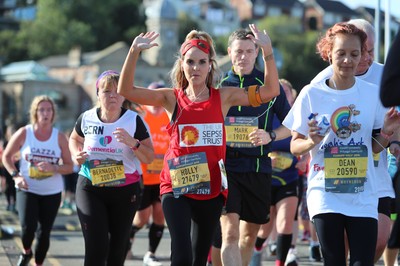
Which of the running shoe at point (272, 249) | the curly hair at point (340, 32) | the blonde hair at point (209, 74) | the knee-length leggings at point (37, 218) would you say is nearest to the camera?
the curly hair at point (340, 32)

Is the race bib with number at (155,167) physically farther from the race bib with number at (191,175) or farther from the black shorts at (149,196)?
the race bib with number at (191,175)

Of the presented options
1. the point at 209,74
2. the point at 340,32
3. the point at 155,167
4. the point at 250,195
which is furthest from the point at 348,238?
the point at 155,167

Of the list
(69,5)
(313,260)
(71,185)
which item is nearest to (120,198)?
(313,260)

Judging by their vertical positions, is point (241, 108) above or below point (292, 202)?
above

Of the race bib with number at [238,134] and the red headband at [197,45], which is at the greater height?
the red headband at [197,45]

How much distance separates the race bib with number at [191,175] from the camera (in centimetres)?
647

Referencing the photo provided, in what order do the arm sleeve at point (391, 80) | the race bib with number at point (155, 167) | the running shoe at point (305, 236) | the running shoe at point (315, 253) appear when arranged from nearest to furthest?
the arm sleeve at point (391, 80) < the race bib with number at point (155, 167) < the running shoe at point (315, 253) < the running shoe at point (305, 236)

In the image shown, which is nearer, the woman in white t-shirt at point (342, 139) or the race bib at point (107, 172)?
the woman in white t-shirt at point (342, 139)

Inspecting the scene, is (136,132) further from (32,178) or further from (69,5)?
(69,5)

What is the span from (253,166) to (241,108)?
53 centimetres

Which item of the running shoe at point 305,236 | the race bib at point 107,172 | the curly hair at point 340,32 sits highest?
the curly hair at point 340,32

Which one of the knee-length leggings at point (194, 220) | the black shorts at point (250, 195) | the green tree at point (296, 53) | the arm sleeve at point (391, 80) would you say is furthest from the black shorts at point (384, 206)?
the green tree at point (296, 53)

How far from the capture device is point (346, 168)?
228 inches

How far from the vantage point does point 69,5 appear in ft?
360
